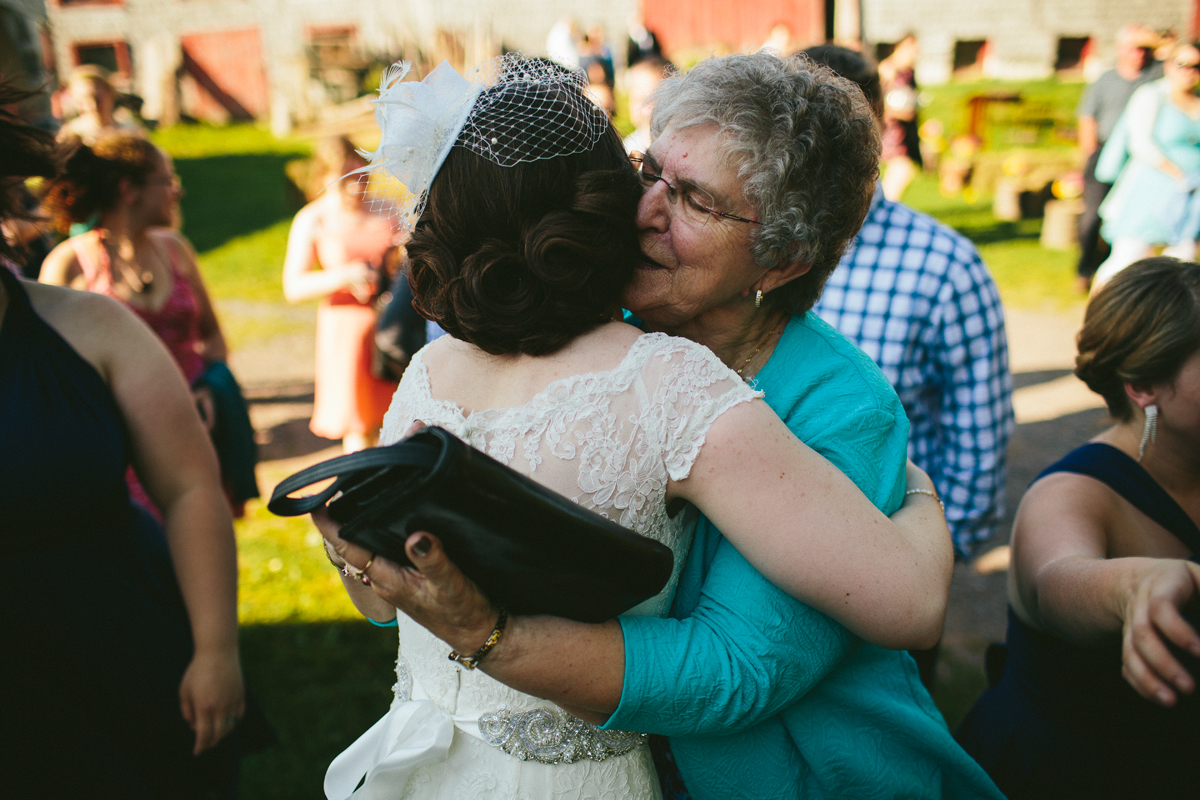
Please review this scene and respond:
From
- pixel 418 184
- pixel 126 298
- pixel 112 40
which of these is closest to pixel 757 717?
pixel 418 184

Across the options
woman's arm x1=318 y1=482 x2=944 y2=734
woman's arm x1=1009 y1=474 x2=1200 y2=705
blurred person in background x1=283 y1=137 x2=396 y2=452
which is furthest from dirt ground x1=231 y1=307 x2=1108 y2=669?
woman's arm x1=318 y1=482 x2=944 y2=734

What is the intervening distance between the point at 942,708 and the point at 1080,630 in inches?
76.3

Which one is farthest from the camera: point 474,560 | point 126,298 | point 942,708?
point 126,298

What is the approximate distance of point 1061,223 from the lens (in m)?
11.3

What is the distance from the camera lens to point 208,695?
2.13m

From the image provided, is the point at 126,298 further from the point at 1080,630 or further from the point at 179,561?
the point at 1080,630

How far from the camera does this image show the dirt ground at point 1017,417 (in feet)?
14.0

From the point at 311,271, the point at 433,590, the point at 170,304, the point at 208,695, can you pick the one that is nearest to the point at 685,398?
the point at 433,590

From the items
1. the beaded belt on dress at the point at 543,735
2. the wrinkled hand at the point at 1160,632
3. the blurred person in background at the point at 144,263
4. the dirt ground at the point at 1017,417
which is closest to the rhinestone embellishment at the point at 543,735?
the beaded belt on dress at the point at 543,735

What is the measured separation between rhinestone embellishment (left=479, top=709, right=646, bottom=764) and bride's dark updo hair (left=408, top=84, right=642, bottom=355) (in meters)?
0.70

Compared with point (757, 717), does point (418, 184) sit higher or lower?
higher

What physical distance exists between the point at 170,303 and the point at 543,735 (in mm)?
3477

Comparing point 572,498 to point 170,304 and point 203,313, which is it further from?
point 203,313

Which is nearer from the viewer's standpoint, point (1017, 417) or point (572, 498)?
point (572, 498)
